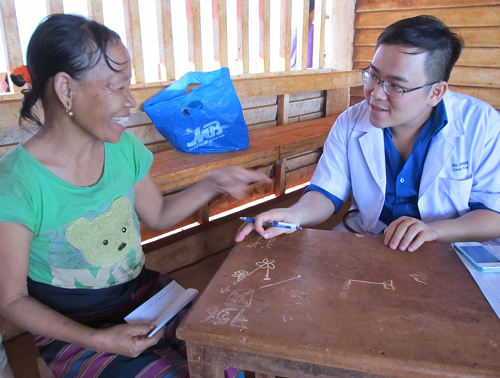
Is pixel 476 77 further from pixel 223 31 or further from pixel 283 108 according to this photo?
pixel 223 31

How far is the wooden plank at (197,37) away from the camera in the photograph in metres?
3.49

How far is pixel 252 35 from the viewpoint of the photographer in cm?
438

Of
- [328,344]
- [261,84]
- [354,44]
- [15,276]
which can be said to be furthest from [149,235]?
[354,44]

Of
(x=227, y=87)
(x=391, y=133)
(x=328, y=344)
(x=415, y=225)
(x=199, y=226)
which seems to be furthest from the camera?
(x=199, y=226)

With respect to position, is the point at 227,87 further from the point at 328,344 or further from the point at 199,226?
the point at 328,344

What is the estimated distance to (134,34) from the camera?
3.15 m

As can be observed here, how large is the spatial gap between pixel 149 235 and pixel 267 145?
1.17m

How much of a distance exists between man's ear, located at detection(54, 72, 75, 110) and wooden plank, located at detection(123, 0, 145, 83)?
1.93 metres

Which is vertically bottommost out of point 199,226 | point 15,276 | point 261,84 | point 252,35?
point 199,226

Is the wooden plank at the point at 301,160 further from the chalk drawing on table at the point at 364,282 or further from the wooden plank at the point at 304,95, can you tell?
the chalk drawing on table at the point at 364,282

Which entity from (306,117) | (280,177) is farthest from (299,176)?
(306,117)

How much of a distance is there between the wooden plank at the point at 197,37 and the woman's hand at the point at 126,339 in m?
2.70

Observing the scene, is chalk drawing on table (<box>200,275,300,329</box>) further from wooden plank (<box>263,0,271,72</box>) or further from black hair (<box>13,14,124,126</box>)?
wooden plank (<box>263,0,271,72</box>)

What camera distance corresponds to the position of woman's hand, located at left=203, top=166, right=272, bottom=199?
1732 mm
